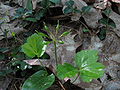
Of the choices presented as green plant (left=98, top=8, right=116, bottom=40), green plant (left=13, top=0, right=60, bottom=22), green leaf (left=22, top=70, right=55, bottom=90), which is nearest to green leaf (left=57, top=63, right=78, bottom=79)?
green leaf (left=22, top=70, right=55, bottom=90)

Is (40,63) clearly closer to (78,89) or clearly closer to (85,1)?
(78,89)

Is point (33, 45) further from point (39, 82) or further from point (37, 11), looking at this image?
point (37, 11)

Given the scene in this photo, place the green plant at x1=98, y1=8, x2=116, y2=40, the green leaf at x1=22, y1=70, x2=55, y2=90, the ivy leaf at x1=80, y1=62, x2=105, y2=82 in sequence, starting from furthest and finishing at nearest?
the green plant at x1=98, y1=8, x2=116, y2=40
the green leaf at x1=22, y1=70, x2=55, y2=90
the ivy leaf at x1=80, y1=62, x2=105, y2=82

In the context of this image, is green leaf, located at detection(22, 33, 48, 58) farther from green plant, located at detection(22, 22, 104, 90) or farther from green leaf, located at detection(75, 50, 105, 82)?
Result: green leaf, located at detection(75, 50, 105, 82)

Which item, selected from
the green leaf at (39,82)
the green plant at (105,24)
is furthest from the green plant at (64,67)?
the green plant at (105,24)

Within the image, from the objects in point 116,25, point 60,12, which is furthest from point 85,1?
point 116,25

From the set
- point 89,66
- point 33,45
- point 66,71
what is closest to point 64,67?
point 66,71
